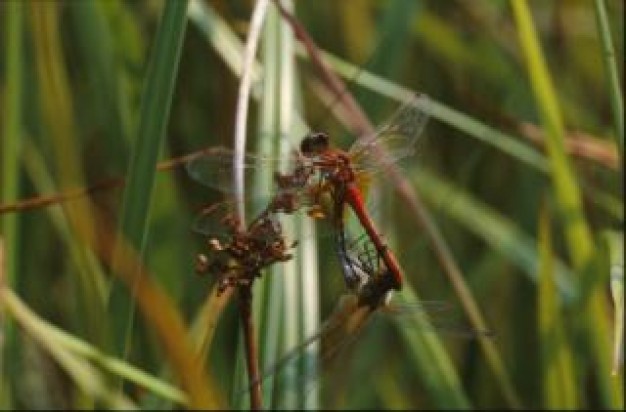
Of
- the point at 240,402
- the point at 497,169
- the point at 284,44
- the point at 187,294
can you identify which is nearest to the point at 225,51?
the point at 284,44

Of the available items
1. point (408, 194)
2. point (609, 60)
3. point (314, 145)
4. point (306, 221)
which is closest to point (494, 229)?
point (408, 194)

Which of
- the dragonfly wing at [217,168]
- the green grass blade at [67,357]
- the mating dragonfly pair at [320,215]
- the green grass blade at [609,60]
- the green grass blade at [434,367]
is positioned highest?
the green grass blade at [609,60]

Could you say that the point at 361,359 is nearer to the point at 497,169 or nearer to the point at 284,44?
the point at 284,44

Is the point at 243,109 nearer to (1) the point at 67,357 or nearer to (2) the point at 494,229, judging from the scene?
(1) the point at 67,357

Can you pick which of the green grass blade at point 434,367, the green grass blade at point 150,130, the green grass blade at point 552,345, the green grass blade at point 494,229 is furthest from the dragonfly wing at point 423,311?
the green grass blade at point 494,229

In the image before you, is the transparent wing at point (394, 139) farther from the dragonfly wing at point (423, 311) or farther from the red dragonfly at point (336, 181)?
the dragonfly wing at point (423, 311)

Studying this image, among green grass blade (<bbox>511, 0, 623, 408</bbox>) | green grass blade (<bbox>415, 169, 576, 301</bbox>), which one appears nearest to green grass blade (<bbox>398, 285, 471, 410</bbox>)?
green grass blade (<bbox>511, 0, 623, 408</bbox>)
